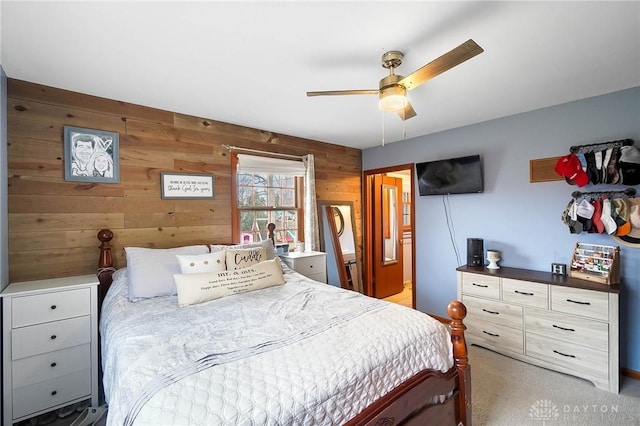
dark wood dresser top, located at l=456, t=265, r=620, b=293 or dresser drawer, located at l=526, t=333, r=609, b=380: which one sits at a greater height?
dark wood dresser top, located at l=456, t=265, r=620, b=293

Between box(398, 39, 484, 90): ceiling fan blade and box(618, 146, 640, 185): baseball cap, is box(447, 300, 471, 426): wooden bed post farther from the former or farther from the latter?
box(618, 146, 640, 185): baseball cap

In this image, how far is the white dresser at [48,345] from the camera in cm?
180

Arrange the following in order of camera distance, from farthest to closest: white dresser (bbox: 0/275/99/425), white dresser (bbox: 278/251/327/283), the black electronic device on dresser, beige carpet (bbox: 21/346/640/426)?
white dresser (bbox: 278/251/327/283) < the black electronic device on dresser < beige carpet (bbox: 21/346/640/426) < white dresser (bbox: 0/275/99/425)

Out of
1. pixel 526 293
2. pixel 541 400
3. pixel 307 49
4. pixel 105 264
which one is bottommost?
pixel 541 400

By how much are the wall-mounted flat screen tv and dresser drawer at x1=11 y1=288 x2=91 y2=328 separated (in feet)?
11.6

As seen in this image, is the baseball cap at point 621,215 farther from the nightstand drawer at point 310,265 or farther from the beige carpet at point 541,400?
the nightstand drawer at point 310,265

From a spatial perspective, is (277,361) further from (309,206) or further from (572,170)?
(572,170)

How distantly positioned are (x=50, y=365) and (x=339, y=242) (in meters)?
3.08

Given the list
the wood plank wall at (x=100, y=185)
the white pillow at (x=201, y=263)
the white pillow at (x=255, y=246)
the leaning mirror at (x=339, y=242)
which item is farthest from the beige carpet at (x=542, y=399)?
the wood plank wall at (x=100, y=185)

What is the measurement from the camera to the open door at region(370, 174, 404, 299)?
453 cm

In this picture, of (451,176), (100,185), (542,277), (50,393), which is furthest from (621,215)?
(50,393)

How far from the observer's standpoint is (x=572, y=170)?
253cm

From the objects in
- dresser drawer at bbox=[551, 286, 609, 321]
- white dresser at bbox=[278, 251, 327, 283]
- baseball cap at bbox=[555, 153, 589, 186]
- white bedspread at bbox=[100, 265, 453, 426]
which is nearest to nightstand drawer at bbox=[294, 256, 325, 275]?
white dresser at bbox=[278, 251, 327, 283]

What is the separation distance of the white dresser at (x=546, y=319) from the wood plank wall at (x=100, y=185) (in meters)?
2.74
